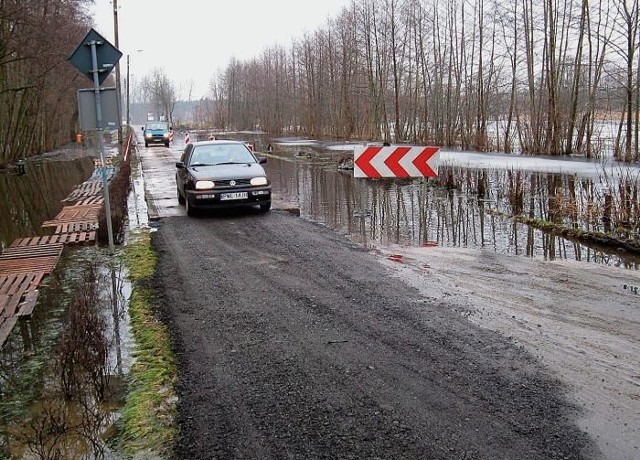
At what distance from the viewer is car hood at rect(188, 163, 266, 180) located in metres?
12.2

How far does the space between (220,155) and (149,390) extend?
964cm

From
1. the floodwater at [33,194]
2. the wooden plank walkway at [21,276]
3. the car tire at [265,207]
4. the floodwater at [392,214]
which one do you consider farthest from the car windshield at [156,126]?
the wooden plank walkway at [21,276]

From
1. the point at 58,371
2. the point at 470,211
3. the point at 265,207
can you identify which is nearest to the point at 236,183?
the point at 265,207

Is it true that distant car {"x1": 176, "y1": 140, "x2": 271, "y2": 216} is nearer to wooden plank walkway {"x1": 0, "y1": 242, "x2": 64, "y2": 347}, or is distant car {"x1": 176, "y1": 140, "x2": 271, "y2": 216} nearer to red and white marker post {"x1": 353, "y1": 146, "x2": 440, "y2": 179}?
red and white marker post {"x1": 353, "y1": 146, "x2": 440, "y2": 179}

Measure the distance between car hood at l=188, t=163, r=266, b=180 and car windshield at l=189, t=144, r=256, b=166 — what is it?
261 mm

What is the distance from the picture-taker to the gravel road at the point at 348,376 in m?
3.46

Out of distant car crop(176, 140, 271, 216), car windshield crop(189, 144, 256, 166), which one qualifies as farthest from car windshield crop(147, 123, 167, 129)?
distant car crop(176, 140, 271, 216)

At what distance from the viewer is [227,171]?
12.5 metres

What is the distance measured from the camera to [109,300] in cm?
649

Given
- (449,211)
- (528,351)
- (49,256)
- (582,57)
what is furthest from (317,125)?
(528,351)

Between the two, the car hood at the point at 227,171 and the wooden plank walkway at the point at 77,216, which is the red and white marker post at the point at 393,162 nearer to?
the car hood at the point at 227,171

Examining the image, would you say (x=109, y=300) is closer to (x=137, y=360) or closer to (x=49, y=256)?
(x=137, y=360)

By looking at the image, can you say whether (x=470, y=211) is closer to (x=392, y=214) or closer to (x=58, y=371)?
(x=392, y=214)

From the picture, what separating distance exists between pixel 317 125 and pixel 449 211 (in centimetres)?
5312
